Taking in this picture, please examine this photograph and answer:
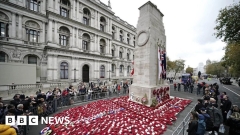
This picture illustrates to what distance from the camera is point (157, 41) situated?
10.4 metres

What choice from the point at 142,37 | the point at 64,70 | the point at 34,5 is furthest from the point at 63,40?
the point at 142,37

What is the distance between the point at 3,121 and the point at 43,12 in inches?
877

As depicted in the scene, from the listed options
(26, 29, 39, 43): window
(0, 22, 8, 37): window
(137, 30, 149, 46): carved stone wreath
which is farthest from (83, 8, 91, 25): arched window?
(137, 30, 149, 46): carved stone wreath

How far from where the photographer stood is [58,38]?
20.8 meters

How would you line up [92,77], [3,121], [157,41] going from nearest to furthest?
1. [3,121]
2. [157,41]
3. [92,77]

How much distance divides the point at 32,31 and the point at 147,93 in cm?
2295

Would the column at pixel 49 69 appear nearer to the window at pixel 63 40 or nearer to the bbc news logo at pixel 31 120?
the window at pixel 63 40

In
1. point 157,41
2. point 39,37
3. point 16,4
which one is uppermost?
point 16,4

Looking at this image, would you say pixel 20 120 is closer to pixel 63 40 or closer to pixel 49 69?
pixel 49 69

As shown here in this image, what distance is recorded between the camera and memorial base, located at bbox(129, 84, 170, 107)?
8.91 metres

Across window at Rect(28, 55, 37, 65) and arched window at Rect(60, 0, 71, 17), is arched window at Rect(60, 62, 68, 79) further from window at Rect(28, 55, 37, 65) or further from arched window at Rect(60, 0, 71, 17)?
arched window at Rect(60, 0, 71, 17)

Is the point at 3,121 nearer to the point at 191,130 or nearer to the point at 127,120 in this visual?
the point at 127,120

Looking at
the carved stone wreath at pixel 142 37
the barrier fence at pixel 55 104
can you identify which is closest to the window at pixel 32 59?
the barrier fence at pixel 55 104

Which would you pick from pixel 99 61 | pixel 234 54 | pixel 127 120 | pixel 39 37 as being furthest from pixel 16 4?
pixel 234 54
